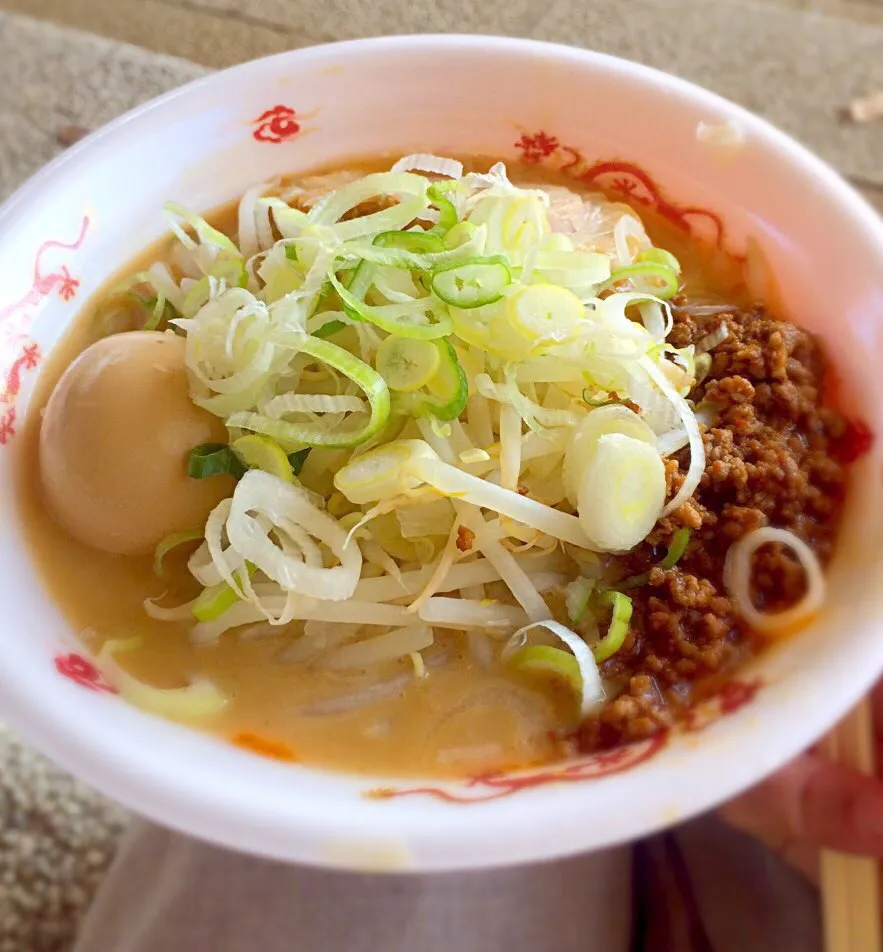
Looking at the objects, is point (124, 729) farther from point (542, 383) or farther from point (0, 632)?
point (542, 383)

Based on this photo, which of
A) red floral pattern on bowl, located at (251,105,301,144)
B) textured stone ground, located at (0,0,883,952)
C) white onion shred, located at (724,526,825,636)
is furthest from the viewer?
textured stone ground, located at (0,0,883,952)

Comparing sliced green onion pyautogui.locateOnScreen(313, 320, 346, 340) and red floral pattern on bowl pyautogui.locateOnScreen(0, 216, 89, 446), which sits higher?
sliced green onion pyautogui.locateOnScreen(313, 320, 346, 340)

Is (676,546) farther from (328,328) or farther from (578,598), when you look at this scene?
(328,328)

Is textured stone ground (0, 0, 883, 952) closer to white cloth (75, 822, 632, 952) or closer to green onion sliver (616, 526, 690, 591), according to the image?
white cloth (75, 822, 632, 952)

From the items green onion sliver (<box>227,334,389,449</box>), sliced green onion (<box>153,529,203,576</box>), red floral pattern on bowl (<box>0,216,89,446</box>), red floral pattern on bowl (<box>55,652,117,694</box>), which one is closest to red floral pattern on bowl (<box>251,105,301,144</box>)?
red floral pattern on bowl (<box>0,216,89,446</box>)

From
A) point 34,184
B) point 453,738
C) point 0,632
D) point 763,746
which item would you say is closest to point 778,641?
point 763,746

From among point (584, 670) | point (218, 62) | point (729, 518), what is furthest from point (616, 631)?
point (218, 62)
